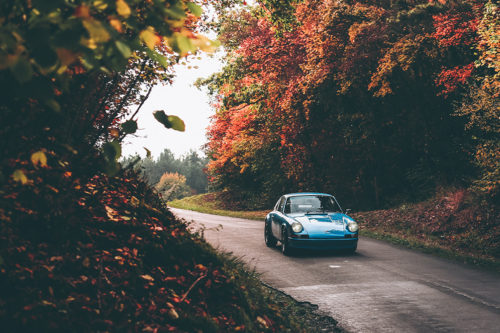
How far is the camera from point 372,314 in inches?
237

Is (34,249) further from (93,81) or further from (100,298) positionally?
(93,81)

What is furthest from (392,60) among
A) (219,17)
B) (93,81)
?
(93,81)

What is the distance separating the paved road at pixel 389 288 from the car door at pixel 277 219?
0.50 metres

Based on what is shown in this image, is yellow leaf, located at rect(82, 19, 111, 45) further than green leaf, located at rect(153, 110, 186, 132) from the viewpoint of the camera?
No

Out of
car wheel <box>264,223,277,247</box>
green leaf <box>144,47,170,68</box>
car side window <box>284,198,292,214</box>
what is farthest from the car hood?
green leaf <box>144,47,170,68</box>

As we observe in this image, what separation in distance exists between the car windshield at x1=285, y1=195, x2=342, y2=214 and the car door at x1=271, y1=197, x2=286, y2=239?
247 millimetres

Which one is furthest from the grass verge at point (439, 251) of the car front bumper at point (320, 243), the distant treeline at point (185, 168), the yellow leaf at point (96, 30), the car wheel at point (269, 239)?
the distant treeline at point (185, 168)

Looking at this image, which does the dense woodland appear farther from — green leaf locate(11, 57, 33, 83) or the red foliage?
green leaf locate(11, 57, 33, 83)

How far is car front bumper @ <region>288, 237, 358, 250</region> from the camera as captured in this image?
415 inches

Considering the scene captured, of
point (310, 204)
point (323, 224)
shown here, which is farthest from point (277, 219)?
point (323, 224)

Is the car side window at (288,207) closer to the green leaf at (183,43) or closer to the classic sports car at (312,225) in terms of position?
the classic sports car at (312,225)

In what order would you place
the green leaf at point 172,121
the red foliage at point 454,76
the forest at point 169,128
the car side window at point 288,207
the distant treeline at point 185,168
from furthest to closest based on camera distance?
the distant treeline at point 185,168 < the red foliage at point 454,76 < the car side window at point 288,207 < the green leaf at point 172,121 < the forest at point 169,128

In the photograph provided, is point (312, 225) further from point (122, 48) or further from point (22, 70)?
point (22, 70)

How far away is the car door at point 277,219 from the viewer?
38.1ft
